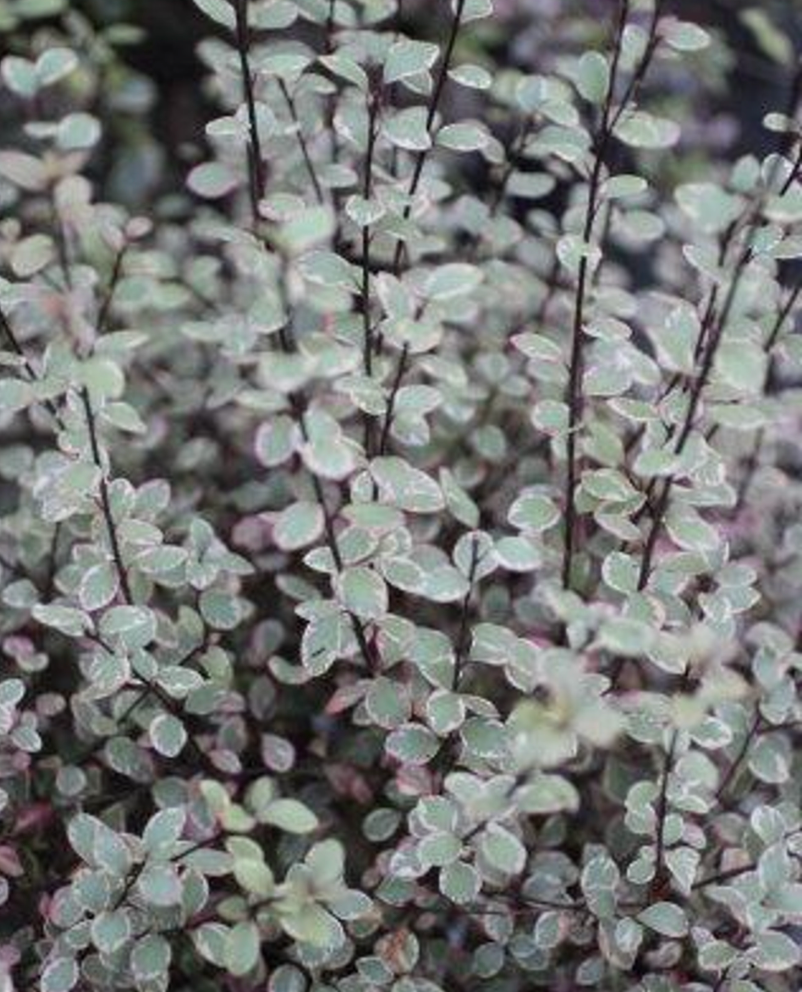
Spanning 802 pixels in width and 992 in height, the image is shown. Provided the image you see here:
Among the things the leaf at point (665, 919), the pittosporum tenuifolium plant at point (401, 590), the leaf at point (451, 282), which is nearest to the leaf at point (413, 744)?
the pittosporum tenuifolium plant at point (401, 590)

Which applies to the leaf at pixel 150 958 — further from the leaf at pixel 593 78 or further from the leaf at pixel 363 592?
the leaf at pixel 593 78

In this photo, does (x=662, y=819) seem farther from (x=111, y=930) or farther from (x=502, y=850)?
(x=111, y=930)

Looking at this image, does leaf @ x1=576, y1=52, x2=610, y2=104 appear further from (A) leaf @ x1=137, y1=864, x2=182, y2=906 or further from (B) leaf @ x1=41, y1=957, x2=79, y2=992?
(B) leaf @ x1=41, y1=957, x2=79, y2=992

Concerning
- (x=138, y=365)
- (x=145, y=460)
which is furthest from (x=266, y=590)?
(x=138, y=365)

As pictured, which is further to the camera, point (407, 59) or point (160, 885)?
point (407, 59)

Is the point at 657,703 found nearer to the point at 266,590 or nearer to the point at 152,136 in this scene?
the point at 266,590

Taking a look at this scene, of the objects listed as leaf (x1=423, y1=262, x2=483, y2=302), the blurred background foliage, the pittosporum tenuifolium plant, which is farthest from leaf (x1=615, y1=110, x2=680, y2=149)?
the blurred background foliage

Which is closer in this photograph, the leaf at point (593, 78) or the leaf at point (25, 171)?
the leaf at point (25, 171)

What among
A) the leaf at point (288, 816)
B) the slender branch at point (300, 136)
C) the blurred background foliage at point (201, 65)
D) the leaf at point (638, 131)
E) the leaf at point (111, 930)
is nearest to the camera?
the leaf at point (288, 816)

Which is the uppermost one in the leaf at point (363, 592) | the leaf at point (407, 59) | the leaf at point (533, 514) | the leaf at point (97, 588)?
the leaf at point (407, 59)

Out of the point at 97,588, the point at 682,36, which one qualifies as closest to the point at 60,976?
the point at 97,588
